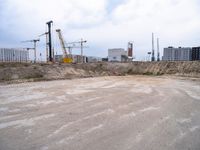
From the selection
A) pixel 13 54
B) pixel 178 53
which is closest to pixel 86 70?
pixel 13 54

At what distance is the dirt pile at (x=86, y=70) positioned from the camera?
32.3 metres

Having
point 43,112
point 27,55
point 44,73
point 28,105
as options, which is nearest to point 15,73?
point 44,73

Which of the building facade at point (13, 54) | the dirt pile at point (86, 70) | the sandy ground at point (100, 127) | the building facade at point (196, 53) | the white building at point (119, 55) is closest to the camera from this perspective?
the sandy ground at point (100, 127)

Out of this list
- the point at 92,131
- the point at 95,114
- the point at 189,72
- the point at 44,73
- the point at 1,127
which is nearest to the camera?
the point at 92,131

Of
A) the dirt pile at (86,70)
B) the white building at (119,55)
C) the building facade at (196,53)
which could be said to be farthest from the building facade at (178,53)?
the dirt pile at (86,70)

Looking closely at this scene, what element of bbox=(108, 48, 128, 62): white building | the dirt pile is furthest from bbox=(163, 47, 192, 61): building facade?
the dirt pile

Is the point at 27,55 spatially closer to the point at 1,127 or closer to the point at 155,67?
the point at 155,67

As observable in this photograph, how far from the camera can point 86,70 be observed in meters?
45.1

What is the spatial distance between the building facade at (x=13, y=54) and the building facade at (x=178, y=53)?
44956 millimetres

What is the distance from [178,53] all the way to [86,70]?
3932 cm

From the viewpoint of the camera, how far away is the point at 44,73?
35125 mm

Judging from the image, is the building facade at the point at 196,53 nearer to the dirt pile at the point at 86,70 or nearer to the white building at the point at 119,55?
the dirt pile at the point at 86,70

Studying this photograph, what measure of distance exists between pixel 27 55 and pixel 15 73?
53474 millimetres

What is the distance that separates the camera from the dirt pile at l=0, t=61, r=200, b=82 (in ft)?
106
